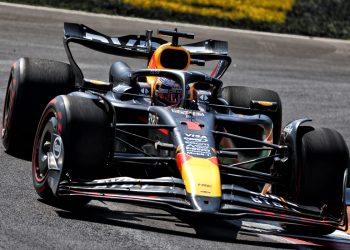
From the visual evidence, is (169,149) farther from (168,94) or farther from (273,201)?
(168,94)

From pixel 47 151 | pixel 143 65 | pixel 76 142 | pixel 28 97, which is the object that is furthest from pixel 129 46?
pixel 143 65

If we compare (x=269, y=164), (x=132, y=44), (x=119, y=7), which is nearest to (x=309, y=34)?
(x=119, y=7)

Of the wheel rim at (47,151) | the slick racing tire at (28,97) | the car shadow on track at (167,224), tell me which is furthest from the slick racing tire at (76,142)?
the slick racing tire at (28,97)

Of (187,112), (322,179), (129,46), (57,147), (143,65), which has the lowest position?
(143,65)

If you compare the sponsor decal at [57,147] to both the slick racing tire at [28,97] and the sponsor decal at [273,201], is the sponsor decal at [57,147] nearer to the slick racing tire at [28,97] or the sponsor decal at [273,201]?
the sponsor decal at [273,201]

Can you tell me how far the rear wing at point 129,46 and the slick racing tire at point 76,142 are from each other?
259 cm

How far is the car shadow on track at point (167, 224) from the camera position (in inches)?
295

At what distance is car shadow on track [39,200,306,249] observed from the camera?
7.48 metres

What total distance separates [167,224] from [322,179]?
53.7 inches

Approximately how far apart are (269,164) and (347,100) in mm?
7544

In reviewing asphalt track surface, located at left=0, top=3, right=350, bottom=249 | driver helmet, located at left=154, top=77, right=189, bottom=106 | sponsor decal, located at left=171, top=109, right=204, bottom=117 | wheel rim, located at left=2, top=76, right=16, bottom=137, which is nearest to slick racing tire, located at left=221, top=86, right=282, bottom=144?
A: driver helmet, located at left=154, top=77, right=189, bottom=106

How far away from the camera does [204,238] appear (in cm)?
739

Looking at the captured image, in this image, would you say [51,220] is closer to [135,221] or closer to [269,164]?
[135,221]

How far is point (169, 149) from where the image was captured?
8086 millimetres
